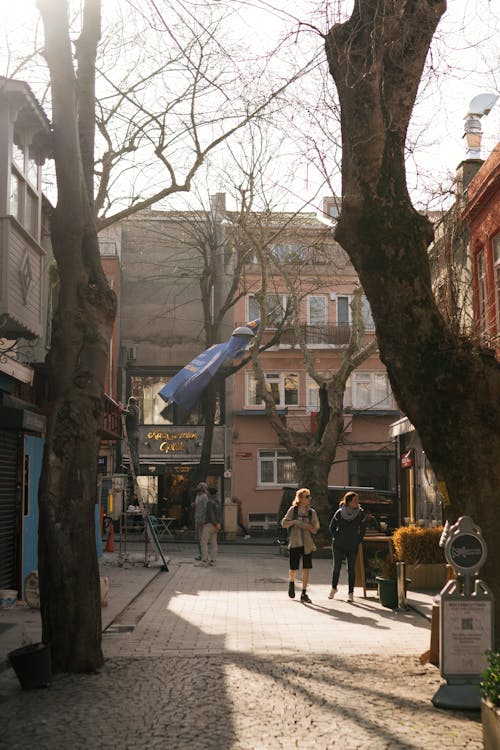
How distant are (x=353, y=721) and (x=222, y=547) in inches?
991

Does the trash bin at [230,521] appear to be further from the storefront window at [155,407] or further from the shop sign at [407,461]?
the storefront window at [155,407]

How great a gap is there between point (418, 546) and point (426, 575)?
1.80 feet

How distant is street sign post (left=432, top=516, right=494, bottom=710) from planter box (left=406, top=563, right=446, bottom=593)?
886 centimetres

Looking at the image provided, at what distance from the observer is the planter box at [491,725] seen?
18.8 ft

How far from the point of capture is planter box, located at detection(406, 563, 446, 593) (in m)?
16.7

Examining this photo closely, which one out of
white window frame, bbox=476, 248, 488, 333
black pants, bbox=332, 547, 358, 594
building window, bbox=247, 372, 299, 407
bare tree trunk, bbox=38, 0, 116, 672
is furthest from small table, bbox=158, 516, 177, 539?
bare tree trunk, bbox=38, 0, 116, 672

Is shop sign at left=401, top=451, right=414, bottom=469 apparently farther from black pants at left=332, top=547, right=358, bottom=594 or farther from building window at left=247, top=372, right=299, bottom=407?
black pants at left=332, top=547, right=358, bottom=594

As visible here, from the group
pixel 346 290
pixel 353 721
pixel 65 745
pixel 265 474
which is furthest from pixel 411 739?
pixel 346 290

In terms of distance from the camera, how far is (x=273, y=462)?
44344mm

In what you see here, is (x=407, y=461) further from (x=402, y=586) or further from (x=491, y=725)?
(x=491, y=725)

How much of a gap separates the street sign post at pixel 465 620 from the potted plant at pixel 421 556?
8.72 metres

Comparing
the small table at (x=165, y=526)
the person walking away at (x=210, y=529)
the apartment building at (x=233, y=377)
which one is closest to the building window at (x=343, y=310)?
the apartment building at (x=233, y=377)

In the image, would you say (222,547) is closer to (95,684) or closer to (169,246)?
(169,246)

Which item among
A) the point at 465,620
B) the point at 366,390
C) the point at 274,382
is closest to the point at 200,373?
the point at 274,382
